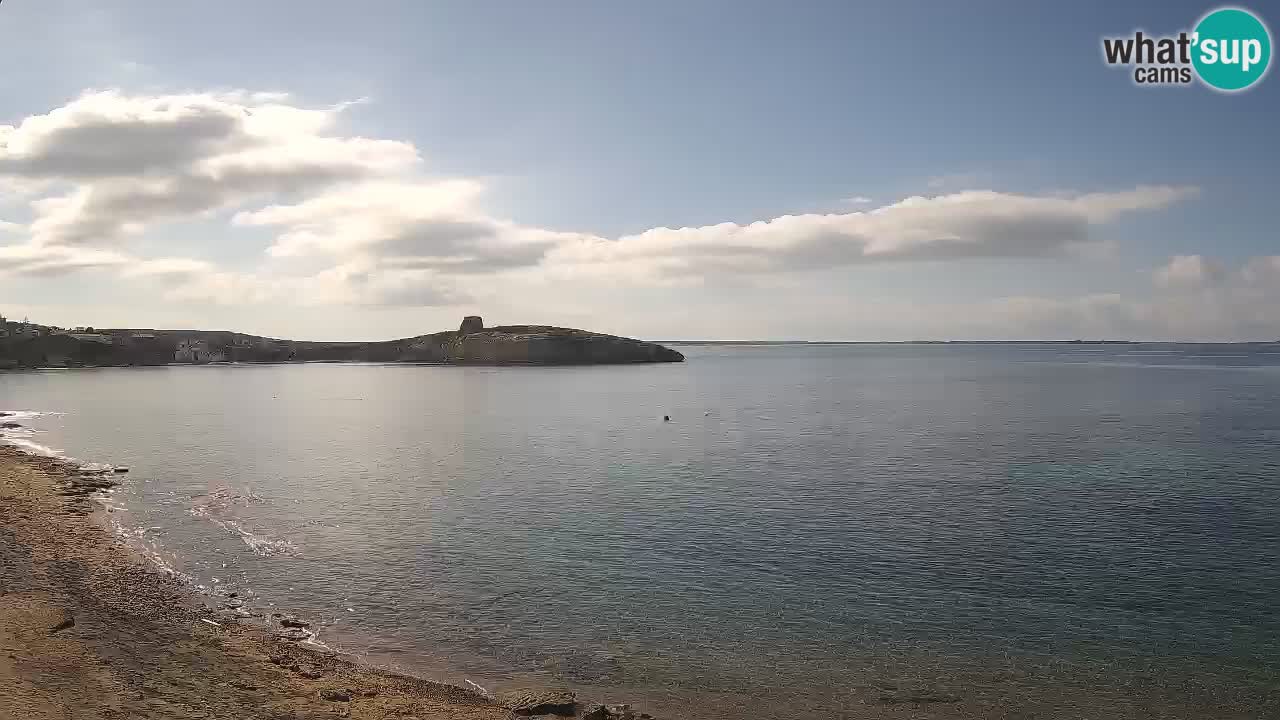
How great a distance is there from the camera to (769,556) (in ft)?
105

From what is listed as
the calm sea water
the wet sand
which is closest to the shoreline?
the wet sand

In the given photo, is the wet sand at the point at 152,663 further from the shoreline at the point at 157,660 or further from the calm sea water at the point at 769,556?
the calm sea water at the point at 769,556

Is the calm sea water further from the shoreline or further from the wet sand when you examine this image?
the wet sand

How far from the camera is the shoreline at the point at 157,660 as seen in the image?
16.7 meters

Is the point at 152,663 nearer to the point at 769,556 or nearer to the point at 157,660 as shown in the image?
the point at 157,660

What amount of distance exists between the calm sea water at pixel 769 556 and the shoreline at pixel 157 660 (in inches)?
71.8

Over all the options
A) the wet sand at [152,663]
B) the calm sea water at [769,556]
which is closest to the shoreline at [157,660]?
the wet sand at [152,663]

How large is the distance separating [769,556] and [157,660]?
73.9 feet

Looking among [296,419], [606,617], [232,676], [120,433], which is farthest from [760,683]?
[296,419]

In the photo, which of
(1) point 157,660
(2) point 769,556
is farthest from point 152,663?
(2) point 769,556

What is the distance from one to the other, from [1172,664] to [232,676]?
26.2 meters

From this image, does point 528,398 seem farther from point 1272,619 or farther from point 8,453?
point 1272,619

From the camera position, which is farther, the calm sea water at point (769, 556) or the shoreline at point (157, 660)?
the calm sea water at point (769, 556)

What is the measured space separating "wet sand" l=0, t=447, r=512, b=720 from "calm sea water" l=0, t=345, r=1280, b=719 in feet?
6.68
